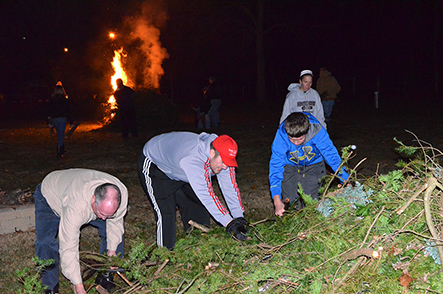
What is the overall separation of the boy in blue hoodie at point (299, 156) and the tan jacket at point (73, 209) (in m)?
1.58

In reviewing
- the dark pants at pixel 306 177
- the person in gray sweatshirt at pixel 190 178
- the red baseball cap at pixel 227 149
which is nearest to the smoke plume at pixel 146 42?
the dark pants at pixel 306 177

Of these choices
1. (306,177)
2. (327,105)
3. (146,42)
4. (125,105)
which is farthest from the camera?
(146,42)

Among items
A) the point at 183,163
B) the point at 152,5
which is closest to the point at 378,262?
the point at 183,163

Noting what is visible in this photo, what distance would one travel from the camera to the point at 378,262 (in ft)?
8.18

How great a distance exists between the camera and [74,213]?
3.43m

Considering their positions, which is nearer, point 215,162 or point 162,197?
point 215,162

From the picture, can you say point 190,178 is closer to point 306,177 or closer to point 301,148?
point 301,148

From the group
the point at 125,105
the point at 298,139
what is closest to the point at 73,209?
the point at 298,139

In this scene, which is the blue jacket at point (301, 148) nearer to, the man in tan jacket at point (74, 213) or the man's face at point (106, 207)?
the man in tan jacket at point (74, 213)

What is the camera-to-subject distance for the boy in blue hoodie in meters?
4.15

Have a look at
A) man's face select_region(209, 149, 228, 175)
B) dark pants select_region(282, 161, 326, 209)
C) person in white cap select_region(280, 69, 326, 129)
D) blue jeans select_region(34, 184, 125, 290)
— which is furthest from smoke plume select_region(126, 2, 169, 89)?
man's face select_region(209, 149, 228, 175)

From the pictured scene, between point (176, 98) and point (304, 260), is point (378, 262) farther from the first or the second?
point (176, 98)

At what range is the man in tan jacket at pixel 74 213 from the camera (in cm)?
335

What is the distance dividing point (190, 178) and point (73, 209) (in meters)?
1.03
